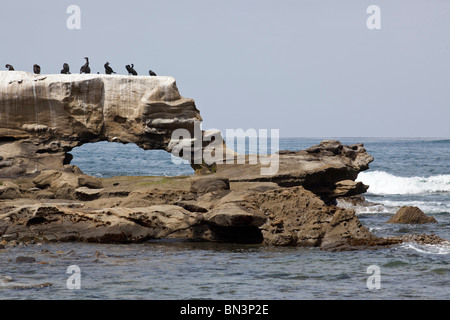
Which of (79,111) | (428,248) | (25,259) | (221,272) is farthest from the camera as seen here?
(79,111)

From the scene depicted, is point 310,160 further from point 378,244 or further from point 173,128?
point 378,244

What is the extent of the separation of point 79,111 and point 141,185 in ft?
17.4

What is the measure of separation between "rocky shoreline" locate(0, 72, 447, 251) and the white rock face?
0.04 metres

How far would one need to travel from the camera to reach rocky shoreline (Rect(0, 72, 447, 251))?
17.9 metres

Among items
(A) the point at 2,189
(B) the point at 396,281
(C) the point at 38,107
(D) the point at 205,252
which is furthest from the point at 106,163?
(B) the point at 396,281

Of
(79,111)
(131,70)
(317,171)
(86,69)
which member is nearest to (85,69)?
(86,69)

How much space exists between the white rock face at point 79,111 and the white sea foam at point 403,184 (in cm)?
2087

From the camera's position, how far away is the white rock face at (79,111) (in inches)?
1009

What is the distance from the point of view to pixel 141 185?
22391mm

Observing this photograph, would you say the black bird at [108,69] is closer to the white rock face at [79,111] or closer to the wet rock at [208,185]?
the white rock face at [79,111]

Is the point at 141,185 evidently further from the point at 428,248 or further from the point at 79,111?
the point at 428,248

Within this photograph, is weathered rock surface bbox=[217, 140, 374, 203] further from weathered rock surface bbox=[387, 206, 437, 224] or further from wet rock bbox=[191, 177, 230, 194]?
weathered rock surface bbox=[387, 206, 437, 224]

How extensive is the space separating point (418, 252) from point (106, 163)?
151ft

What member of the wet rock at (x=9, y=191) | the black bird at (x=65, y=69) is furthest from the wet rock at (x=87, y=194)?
the black bird at (x=65, y=69)
